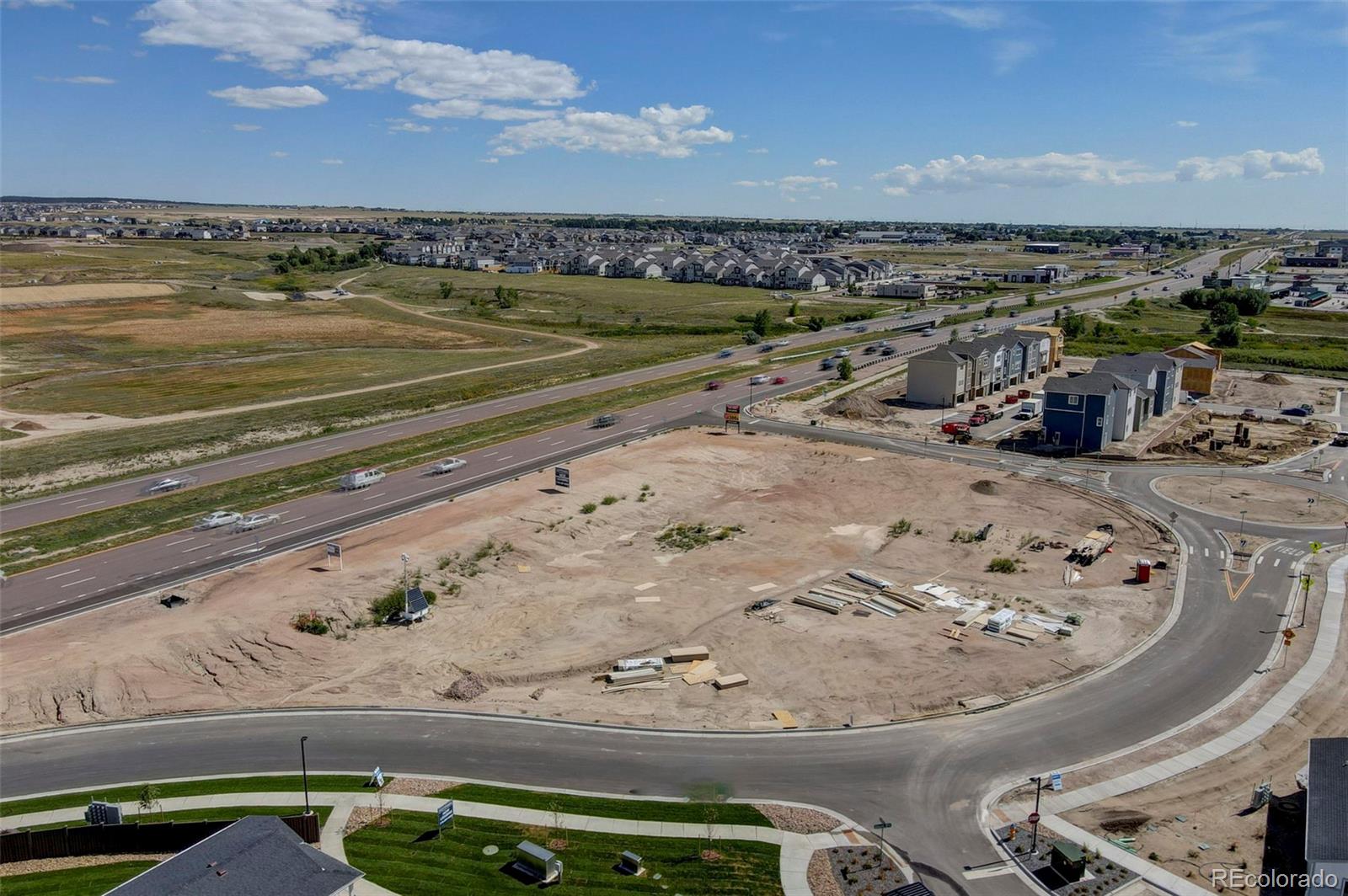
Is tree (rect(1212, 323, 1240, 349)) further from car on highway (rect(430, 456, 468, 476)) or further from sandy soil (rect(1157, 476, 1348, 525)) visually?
car on highway (rect(430, 456, 468, 476))

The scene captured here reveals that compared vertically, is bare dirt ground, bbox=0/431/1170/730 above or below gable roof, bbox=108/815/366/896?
below

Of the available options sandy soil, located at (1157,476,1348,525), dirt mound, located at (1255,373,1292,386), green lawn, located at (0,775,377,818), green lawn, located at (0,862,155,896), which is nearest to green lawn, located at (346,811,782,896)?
green lawn, located at (0,775,377,818)

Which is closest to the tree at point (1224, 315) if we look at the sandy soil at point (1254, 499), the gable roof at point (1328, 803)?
the sandy soil at point (1254, 499)

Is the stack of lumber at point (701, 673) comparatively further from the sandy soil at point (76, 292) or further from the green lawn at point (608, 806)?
the sandy soil at point (76, 292)

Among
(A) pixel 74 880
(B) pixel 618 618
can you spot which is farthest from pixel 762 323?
(A) pixel 74 880

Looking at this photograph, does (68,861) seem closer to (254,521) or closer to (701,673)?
(701,673)

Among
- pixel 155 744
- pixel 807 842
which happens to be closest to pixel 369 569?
pixel 155 744

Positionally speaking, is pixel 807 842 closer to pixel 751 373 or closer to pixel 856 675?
pixel 856 675
